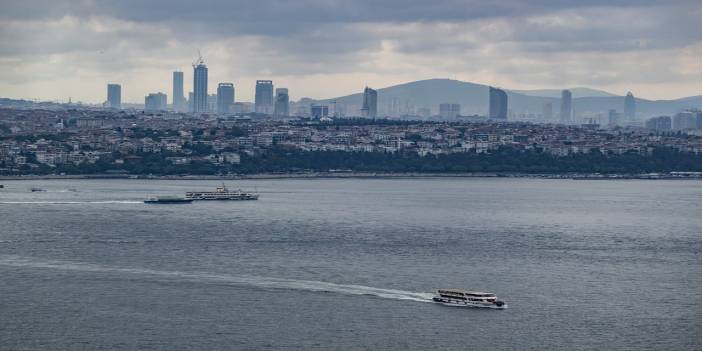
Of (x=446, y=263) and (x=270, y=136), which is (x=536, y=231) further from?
(x=270, y=136)

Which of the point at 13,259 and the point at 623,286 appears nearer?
the point at 623,286

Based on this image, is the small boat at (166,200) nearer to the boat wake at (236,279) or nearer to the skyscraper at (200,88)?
the boat wake at (236,279)

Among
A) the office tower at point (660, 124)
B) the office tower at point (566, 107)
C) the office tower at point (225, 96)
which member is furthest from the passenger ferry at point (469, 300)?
the office tower at point (566, 107)

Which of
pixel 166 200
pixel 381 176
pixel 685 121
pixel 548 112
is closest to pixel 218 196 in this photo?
pixel 166 200

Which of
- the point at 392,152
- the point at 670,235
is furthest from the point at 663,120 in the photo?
the point at 670,235

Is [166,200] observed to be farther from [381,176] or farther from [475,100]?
[475,100]

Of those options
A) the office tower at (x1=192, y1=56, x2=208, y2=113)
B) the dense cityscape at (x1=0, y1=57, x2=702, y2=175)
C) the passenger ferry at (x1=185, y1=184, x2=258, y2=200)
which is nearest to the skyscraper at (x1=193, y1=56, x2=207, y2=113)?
the office tower at (x1=192, y1=56, x2=208, y2=113)
